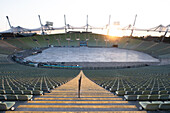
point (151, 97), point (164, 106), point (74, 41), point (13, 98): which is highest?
point (74, 41)

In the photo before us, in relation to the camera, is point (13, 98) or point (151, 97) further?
point (151, 97)

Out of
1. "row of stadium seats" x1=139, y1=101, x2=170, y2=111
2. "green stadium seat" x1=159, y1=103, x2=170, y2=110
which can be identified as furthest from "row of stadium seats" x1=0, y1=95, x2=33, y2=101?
"green stadium seat" x1=159, y1=103, x2=170, y2=110

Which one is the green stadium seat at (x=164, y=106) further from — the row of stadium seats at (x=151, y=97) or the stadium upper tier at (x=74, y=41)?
the stadium upper tier at (x=74, y=41)

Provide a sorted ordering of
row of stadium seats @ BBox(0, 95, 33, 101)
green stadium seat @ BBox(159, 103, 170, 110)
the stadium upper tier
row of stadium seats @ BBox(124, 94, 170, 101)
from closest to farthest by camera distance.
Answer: green stadium seat @ BBox(159, 103, 170, 110), row of stadium seats @ BBox(0, 95, 33, 101), row of stadium seats @ BBox(124, 94, 170, 101), the stadium upper tier

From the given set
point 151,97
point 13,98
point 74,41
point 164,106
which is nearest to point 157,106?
point 164,106

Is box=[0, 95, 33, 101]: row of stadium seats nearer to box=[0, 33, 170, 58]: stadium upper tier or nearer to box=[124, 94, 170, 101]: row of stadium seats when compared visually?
box=[124, 94, 170, 101]: row of stadium seats

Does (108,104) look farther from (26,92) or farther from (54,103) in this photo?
(26,92)

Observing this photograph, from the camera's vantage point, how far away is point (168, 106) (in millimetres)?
4641

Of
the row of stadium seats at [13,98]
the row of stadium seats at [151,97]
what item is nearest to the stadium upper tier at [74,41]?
the row of stadium seats at [151,97]

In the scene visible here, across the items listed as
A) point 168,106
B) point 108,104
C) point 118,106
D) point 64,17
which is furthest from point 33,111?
point 64,17

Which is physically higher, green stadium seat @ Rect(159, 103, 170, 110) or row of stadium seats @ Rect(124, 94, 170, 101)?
green stadium seat @ Rect(159, 103, 170, 110)

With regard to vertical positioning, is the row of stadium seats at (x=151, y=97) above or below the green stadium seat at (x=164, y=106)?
below

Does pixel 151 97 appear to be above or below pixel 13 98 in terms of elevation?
below

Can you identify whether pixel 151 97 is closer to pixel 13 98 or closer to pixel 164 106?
pixel 164 106
